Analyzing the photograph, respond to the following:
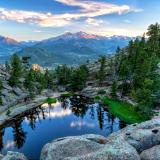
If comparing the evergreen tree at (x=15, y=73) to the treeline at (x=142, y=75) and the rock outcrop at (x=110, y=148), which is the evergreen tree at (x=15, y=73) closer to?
the treeline at (x=142, y=75)

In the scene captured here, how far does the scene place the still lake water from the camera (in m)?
78.3

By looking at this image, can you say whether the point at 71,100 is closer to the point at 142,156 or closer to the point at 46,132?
the point at 46,132

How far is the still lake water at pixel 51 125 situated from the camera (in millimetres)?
78306

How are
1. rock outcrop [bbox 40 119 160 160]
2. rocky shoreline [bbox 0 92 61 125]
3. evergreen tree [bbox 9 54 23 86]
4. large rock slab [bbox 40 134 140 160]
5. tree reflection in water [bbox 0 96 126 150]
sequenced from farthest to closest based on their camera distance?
evergreen tree [bbox 9 54 23 86], rocky shoreline [bbox 0 92 61 125], tree reflection in water [bbox 0 96 126 150], rock outcrop [bbox 40 119 160 160], large rock slab [bbox 40 134 140 160]

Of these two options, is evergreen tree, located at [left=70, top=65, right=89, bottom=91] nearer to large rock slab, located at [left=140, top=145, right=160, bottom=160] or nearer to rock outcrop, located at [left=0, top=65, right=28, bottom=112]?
rock outcrop, located at [left=0, top=65, right=28, bottom=112]

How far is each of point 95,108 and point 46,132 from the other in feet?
124

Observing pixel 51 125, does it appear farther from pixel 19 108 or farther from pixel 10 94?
pixel 10 94

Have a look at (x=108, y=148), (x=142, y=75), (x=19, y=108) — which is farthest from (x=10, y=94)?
(x=108, y=148)

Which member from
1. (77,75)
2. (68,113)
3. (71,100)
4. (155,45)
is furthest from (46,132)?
(155,45)

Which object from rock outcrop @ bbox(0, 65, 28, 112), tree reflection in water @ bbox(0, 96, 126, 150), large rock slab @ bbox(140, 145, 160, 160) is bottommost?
tree reflection in water @ bbox(0, 96, 126, 150)

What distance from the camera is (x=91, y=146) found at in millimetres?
33750

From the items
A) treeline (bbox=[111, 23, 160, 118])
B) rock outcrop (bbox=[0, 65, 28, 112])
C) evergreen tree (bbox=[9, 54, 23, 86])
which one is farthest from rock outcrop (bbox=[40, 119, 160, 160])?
evergreen tree (bbox=[9, 54, 23, 86])

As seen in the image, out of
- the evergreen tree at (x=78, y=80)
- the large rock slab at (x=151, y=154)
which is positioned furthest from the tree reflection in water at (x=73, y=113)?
the large rock slab at (x=151, y=154)

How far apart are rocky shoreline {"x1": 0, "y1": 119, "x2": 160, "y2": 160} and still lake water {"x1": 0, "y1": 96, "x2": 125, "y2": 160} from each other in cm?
3586
